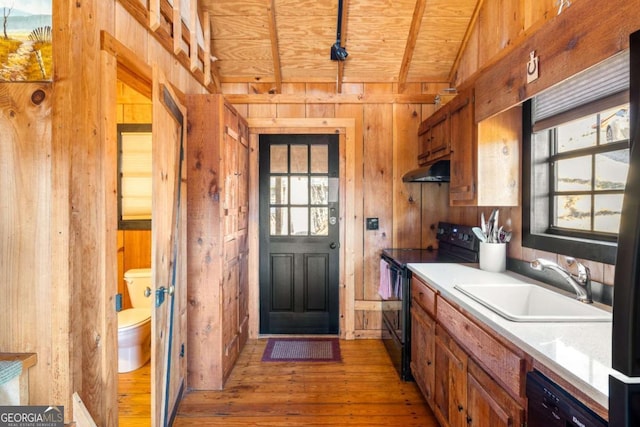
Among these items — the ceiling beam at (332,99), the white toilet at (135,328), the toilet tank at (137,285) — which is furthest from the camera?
the ceiling beam at (332,99)

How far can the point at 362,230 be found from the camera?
3.35 m

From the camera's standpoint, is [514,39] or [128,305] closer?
[514,39]

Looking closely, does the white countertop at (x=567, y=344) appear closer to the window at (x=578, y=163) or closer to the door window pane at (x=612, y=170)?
the window at (x=578, y=163)

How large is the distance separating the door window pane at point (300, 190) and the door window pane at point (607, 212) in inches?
91.0

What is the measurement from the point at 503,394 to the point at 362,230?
220cm

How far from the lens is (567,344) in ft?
3.50

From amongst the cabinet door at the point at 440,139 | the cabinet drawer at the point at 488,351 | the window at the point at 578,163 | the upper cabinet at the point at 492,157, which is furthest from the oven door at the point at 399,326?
the cabinet door at the point at 440,139

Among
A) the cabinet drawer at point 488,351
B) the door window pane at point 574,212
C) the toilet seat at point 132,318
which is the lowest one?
the toilet seat at point 132,318

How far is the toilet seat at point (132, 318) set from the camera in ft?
8.10

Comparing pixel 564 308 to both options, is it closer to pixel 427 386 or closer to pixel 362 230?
pixel 427 386

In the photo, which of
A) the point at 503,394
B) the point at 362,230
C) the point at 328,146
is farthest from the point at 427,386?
the point at 328,146

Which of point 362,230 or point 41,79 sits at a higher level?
point 41,79

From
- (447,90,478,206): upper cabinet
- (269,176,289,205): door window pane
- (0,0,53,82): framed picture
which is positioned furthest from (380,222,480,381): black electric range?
(0,0,53,82): framed picture

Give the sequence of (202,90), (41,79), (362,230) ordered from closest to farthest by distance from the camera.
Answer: (41,79)
(202,90)
(362,230)
